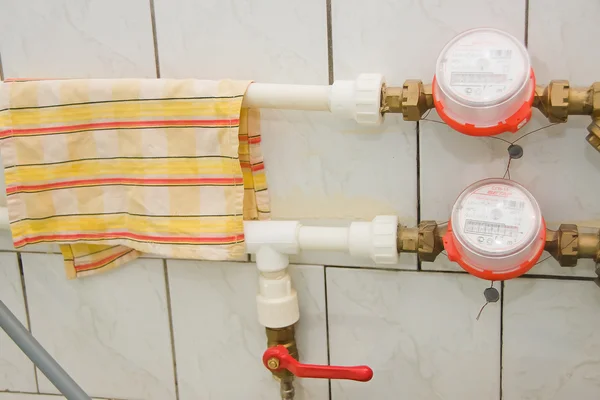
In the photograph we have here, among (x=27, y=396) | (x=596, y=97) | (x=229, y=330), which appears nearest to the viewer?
(x=596, y=97)

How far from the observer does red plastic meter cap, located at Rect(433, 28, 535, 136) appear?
2.34 feet

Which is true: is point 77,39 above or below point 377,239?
above

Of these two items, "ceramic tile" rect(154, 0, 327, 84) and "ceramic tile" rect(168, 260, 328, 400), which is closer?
"ceramic tile" rect(154, 0, 327, 84)

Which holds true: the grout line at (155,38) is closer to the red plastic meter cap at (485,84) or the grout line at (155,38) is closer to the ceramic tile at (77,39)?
the ceramic tile at (77,39)

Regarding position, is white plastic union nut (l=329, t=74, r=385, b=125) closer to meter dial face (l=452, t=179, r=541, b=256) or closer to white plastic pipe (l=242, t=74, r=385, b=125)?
white plastic pipe (l=242, t=74, r=385, b=125)

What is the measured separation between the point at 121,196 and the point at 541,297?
20.8 inches

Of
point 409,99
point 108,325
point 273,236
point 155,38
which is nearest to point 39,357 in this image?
point 108,325

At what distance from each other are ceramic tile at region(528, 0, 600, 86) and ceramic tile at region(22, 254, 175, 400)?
552 mm

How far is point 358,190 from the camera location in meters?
0.86

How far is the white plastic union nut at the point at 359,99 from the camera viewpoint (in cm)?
77

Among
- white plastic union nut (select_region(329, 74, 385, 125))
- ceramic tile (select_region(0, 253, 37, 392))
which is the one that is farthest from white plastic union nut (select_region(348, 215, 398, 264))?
ceramic tile (select_region(0, 253, 37, 392))

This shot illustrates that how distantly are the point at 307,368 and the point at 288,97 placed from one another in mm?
326

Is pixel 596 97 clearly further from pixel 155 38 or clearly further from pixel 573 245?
pixel 155 38

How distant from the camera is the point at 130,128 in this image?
858 mm
